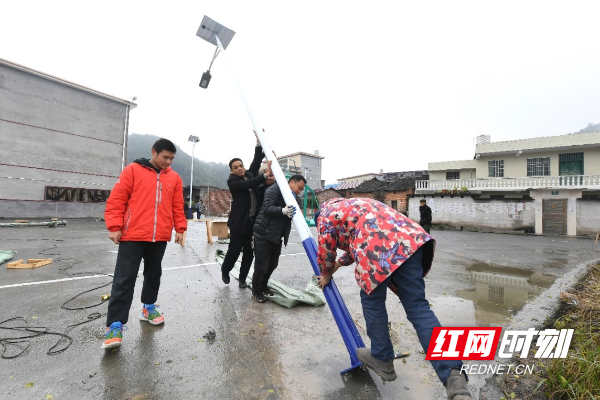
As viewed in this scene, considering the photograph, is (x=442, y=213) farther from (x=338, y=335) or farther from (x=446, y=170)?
(x=338, y=335)

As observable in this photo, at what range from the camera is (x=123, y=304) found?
234 centimetres

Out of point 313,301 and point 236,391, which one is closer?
point 236,391

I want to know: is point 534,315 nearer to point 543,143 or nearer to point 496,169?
point 543,143

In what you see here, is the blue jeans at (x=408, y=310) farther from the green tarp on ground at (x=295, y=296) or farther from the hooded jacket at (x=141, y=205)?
the hooded jacket at (x=141, y=205)

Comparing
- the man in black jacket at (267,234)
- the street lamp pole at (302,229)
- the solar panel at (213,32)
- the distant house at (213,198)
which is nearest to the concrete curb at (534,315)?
the street lamp pole at (302,229)

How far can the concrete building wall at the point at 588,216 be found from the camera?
1452cm

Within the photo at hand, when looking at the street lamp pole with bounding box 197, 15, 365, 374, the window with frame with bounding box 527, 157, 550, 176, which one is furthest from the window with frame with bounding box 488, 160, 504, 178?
the street lamp pole with bounding box 197, 15, 365, 374

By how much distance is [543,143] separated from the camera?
2017 cm

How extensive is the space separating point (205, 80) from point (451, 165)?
2507 centimetres

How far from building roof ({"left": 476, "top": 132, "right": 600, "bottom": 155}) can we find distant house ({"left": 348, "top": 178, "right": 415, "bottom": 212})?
6.32 m

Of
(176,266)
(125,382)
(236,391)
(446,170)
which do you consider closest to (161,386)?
(125,382)

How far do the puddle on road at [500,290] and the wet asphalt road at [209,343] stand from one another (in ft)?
0.09

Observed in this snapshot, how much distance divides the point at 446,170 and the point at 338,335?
85.2ft

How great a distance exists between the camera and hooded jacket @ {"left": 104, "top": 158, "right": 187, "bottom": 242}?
232 centimetres
